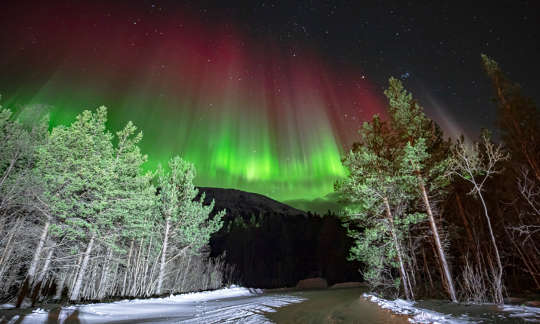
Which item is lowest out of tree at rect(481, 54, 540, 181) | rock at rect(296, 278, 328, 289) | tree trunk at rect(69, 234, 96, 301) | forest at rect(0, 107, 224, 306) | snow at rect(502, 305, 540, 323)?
rock at rect(296, 278, 328, 289)

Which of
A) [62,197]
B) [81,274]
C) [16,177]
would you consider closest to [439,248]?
[81,274]

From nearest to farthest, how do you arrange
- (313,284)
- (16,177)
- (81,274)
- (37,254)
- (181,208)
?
(37,254) → (16,177) → (81,274) → (181,208) → (313,284)

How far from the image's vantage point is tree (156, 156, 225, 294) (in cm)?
1969

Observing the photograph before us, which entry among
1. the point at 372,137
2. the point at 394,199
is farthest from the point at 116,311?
the point at 372,137

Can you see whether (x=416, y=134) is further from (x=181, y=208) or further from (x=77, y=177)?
(x=77, y=177)

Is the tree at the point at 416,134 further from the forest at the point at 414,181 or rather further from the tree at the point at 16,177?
the tree at the point at 16,177

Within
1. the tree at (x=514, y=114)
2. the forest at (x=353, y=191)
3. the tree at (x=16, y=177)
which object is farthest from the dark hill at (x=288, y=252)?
the tree at (x=16, y=177)

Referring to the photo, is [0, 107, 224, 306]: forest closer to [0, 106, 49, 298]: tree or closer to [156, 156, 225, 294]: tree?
[0, 106, 49, 298]: tree

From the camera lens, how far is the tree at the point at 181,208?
19.7 metres

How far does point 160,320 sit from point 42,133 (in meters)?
13.4

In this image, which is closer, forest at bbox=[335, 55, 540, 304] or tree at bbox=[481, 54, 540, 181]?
forest at bbox=[335, 55, 540, 304]

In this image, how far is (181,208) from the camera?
20172mm

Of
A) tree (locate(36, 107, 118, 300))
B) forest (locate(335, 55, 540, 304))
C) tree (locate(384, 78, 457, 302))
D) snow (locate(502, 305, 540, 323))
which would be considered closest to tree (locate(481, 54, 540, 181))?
forest (locate(335, 55, 540, 304))

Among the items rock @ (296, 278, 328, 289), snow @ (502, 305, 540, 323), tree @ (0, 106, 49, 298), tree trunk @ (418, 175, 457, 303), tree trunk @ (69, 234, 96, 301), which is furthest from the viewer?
rock @ (296, 278, 328, 289)
